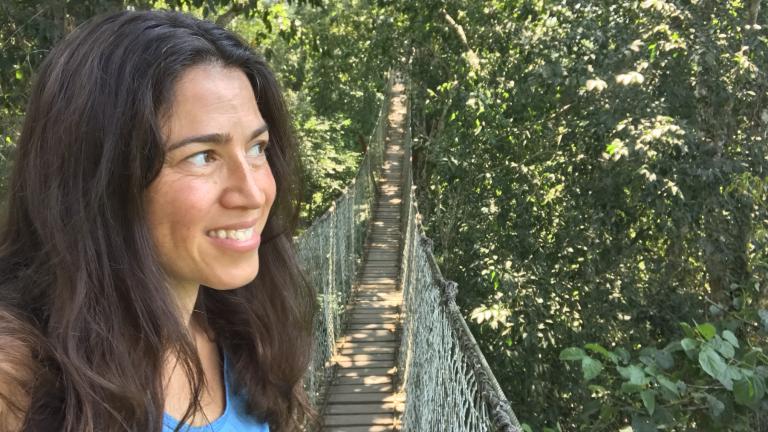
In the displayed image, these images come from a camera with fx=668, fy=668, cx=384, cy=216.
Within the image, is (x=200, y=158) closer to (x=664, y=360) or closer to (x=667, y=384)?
(x=667, y=384)

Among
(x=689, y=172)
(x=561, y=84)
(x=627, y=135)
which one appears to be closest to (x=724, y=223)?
(x=689, y=172)

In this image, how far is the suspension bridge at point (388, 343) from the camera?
145 centimetres

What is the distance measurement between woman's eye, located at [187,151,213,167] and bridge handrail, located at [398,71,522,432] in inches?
25.5

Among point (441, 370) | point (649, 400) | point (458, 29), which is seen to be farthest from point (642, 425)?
point (458, 29)

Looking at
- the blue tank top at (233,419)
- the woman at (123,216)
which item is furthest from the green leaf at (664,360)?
the woman at (123,216)

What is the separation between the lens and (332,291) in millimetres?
3656

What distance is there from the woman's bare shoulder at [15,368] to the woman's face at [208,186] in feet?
0.47

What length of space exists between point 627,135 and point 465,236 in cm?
197

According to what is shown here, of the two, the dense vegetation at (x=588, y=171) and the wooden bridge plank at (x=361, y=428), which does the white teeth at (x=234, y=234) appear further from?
the wooden bridge plank at (x=361, y=428)

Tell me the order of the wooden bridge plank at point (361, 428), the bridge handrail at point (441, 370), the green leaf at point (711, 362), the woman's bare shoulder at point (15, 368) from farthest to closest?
1. the wooden bridge plank at point (361, 428)
2. the green leaf at point (711, 362)
3. the bridge handrail at point (441, 370)
4. the woman's bare shoulder at point (15, 368)

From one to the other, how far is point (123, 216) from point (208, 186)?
0.08 metres

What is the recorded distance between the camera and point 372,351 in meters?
3.52

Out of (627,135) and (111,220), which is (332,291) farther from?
(111,220)

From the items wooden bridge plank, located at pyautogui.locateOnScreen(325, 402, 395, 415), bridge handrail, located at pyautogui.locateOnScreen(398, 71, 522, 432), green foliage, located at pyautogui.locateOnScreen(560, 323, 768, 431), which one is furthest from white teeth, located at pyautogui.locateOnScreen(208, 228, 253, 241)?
wooden bridge plank, located at pyautogui.locateOnScreen(325, 402, 395, 415)
